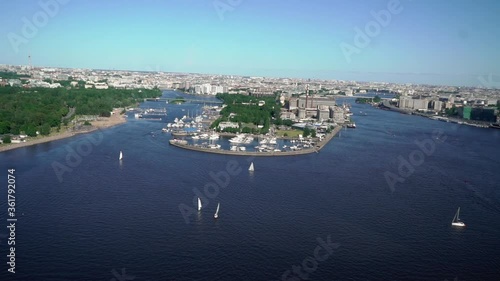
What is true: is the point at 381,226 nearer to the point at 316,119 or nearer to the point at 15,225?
the point at 15,225

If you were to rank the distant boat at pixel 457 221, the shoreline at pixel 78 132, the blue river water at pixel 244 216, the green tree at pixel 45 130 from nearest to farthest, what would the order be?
the blue river water at pixel 244 216, the distant boat at pixel 457 221, the shoreline at pixel 78 132, the green tree at pixel 45 130

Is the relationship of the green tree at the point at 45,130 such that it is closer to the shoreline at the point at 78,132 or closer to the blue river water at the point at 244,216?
the shoreline at the point at 78,132

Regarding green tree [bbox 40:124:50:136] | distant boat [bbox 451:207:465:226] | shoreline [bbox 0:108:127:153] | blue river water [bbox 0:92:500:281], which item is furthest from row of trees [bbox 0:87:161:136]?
distant boat [bbox 451:207:465:226]

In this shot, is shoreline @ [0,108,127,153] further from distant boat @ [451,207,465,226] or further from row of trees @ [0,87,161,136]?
distant boat @ [451,207,465,226]

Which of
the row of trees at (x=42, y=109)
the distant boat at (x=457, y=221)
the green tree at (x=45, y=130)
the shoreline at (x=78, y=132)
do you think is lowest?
the distant boat at (x=457, y=221)

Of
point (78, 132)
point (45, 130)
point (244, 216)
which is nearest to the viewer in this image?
point (244, 216)

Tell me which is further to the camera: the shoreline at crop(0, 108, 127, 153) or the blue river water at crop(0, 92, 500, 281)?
the shoreline at crop(0, 108, 127, 153)

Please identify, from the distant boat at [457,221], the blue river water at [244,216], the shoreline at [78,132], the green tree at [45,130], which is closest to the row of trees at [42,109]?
the green tree at [45,130]

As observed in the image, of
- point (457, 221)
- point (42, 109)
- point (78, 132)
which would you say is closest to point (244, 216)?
point (457, 221)

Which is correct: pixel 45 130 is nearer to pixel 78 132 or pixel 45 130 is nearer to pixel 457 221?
pixel 78 132
